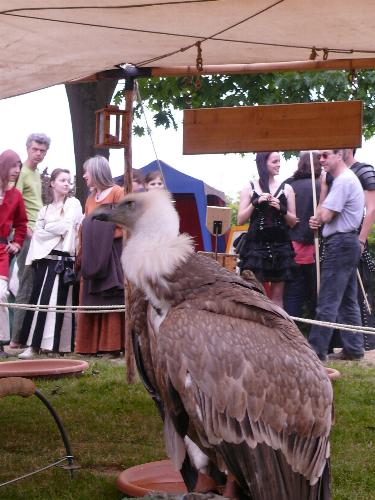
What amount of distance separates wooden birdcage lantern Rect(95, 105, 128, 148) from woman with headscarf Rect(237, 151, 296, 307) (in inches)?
77.0

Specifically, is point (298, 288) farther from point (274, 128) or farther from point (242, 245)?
point (274, 128)

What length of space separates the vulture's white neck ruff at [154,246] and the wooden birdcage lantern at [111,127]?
3.64m

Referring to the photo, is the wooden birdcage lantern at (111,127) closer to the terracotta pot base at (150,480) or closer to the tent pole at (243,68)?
the tent pole at (243,68)

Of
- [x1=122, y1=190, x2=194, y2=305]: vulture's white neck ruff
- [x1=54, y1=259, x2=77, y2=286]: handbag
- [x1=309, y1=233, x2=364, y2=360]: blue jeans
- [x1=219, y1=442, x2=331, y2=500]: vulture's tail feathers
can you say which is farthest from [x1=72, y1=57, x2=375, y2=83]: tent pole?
[x1=219, y1=442, x2=331, y2=500]: vulture's tail feathers

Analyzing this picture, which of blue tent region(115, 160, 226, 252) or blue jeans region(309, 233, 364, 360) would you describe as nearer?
blue jeans region(309, 233, 364, 360)

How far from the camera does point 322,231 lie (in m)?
9.81

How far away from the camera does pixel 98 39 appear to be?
261 inches

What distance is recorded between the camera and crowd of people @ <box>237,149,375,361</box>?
31.3 ft

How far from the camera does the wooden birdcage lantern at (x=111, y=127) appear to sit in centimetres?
800

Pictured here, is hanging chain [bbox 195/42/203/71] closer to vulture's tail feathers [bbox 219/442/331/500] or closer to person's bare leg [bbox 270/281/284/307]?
person's bare leg [bbox 270/281/284/307]

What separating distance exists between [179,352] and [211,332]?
145 mm

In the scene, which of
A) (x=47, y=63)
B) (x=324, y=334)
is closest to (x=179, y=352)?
(x=47, y=63)

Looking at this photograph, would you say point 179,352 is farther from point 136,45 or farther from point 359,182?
point 359,182

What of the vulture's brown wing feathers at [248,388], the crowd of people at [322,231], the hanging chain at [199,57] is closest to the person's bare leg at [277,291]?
the crowd of people at [322,231]
